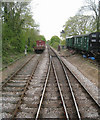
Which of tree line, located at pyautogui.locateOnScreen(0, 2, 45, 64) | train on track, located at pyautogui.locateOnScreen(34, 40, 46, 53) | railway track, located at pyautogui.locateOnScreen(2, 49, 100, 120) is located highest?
A: tree line, located at pyautogui.locateOnScreen(0, 2, 45, 64)

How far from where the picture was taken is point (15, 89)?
593 cm

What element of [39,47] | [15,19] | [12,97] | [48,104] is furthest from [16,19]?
[48,104]

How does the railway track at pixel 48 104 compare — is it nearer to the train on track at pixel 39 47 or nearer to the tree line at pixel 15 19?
the tree line at pixel 15 19

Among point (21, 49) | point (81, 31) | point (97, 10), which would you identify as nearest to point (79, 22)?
point (81, 31)

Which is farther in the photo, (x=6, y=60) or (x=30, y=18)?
(x=30, y=18)

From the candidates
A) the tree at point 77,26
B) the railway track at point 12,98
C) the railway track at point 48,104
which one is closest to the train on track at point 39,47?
the tree at point 77,26

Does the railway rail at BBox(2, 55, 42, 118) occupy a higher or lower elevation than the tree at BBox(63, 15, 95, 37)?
lower

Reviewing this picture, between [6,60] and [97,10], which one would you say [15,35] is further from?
[97,10]

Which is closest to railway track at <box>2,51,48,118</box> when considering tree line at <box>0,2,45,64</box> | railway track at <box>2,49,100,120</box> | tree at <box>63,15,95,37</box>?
railway track at <box>2,49,100,120</box>

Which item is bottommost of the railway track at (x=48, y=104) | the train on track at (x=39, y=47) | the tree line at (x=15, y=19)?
the railway track at (x=48, y=104)

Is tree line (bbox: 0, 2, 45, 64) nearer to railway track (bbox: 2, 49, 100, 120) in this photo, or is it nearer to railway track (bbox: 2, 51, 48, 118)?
railway track (bbox: 2, 51, 48, 118)

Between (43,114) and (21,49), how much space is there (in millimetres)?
17375

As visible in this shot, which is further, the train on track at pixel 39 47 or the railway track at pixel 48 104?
the train on track at pixel 39 47

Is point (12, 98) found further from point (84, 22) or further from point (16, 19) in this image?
point (84, 22)
